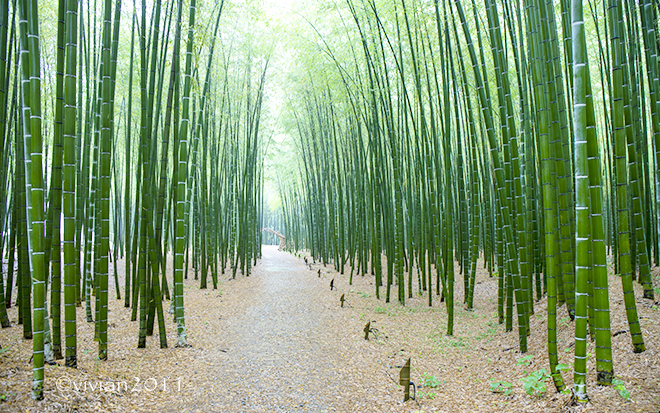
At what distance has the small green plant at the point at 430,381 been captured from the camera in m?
2.76

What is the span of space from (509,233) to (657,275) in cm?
209

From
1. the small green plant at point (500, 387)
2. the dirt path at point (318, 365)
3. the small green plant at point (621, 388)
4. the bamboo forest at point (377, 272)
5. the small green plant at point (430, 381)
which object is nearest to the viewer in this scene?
the small green plant at point (621, 388)

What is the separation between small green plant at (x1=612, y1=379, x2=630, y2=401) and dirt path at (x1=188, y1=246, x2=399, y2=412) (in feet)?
4.27

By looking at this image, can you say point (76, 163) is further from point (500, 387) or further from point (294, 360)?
point (500, 387)

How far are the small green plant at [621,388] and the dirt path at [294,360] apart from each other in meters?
1.30

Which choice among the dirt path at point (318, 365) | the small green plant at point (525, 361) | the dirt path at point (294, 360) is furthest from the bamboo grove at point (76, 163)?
the small green plant at point (525, 361)

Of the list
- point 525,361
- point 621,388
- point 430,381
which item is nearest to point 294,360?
point 430,381

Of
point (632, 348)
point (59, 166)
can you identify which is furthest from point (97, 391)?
point (632, 348)

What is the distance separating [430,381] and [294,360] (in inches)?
44.5

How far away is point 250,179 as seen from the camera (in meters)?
8.12

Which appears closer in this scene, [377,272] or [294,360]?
[294,360]

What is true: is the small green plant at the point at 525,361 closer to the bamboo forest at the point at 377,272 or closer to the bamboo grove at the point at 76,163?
the bamboo forest at the point at 377,272

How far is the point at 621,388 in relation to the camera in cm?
183

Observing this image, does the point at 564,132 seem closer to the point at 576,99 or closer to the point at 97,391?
the point at 576,99
